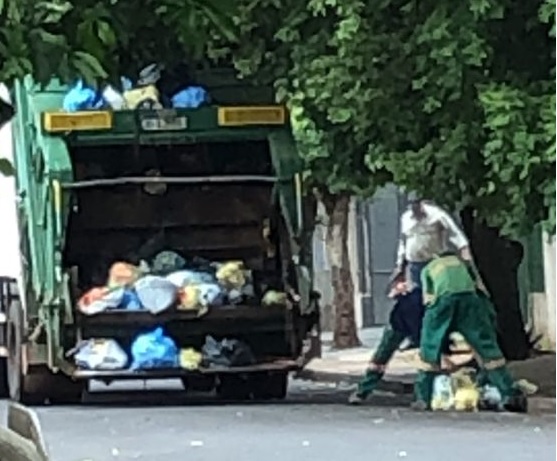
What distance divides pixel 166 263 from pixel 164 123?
1.14 m

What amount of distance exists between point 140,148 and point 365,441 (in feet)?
15.5

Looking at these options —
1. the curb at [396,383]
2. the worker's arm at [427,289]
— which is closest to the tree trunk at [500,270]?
the curb at [396,383]

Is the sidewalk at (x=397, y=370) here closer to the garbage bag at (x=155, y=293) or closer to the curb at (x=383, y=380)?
the curb at (x=383, y=380)

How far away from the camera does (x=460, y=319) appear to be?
1528 cm

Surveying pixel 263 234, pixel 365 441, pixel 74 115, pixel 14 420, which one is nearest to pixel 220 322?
pixel 263 234

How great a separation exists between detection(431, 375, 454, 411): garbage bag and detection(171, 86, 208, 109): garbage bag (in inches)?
125

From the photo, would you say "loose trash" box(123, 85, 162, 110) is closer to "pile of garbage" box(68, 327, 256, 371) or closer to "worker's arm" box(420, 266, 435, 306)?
"pile of garbage" box(68, 327, 256, 371)

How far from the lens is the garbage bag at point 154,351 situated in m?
16.2

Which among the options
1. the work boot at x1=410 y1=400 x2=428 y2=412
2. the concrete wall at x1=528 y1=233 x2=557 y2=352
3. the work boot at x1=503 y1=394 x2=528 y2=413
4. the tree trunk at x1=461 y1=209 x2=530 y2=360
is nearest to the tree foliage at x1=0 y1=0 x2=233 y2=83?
the work boot at x1=503 y1=394 x2=528 y2=413

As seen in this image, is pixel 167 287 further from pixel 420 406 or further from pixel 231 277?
pixel 420 406

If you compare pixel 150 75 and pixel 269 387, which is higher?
pixel 150 75

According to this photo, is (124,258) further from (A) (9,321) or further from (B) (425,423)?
(B) (425,423)

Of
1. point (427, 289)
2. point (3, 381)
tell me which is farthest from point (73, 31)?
point (3, 381)

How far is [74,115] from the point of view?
1628 cm
